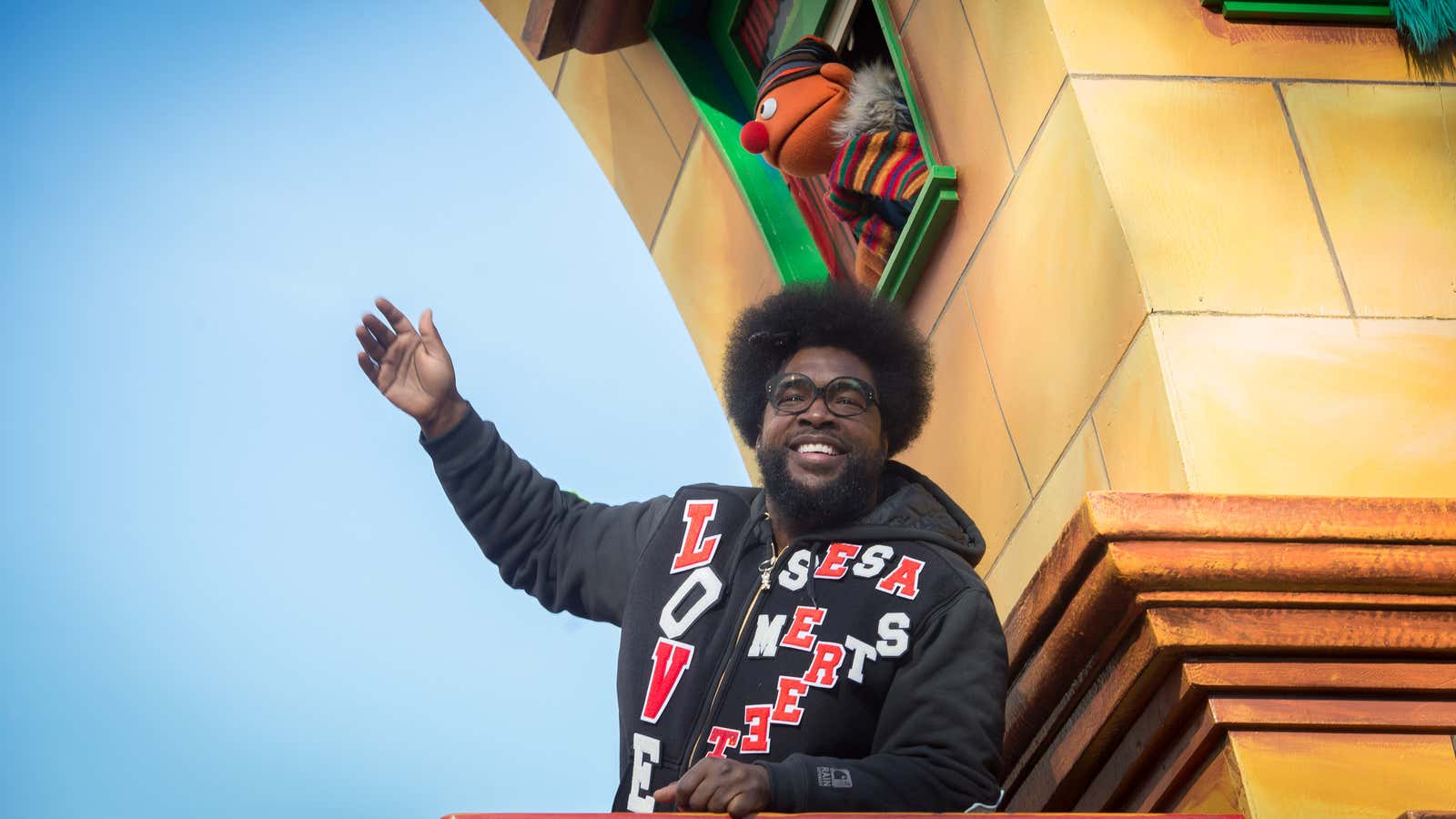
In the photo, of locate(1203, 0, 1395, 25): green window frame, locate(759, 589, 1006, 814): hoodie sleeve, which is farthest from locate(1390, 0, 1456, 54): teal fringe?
locate(759, 589, 1006, 814): hoodie sleeve

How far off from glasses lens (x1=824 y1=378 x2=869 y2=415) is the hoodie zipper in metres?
0.34

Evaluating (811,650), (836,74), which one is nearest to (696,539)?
(811,650)

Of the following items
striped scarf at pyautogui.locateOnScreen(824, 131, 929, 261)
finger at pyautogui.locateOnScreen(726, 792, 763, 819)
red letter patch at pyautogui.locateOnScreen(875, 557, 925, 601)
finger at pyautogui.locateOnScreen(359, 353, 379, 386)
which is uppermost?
striped scarf at pyautogui.locateOnScreen(824, 131, 929, 261)

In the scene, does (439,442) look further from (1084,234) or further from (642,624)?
(1084,234)

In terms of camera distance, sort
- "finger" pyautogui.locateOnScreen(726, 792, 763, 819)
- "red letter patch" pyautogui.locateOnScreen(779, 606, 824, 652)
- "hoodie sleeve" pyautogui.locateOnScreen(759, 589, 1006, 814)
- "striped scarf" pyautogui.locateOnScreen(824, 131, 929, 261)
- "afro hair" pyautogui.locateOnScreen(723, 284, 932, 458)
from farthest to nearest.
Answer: "striped scarf" pyautogui.locateOnScreen(824, 131, 929, 261), "afro hair" pyautogui.locateOnScreen(723, 284, 932, 458), "red letter patch" pyautogui.locateOnScreen(779, 606, 824, 652), "hoodie sleeve" pyautogui.locateOnScreen(759, 589, 1006, 814), "finger" pyautogui.locateOnScreen(726, 792, 763, 819)

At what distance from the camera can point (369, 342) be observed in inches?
171

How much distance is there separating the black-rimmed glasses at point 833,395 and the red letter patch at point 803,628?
1.72 feet

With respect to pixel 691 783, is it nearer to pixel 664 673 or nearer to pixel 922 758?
pixel 922 758

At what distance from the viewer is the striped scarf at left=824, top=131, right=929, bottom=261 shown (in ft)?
17.4

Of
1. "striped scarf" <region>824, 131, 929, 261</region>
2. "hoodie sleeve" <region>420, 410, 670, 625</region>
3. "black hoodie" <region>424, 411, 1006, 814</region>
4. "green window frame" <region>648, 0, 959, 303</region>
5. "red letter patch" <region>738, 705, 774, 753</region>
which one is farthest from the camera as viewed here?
"green window frame" <region>648, 0, 959, 303</region>

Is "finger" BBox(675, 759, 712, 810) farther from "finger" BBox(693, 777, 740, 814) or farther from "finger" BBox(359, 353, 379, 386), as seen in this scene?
"finger" BBox(359, 353, 379, 386)

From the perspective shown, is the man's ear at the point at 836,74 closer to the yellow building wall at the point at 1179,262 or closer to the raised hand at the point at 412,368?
the yellow building wall at the point at 1179,262

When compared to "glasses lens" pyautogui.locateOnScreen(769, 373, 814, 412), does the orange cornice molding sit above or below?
below

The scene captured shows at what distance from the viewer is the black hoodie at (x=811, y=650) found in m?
3.28
